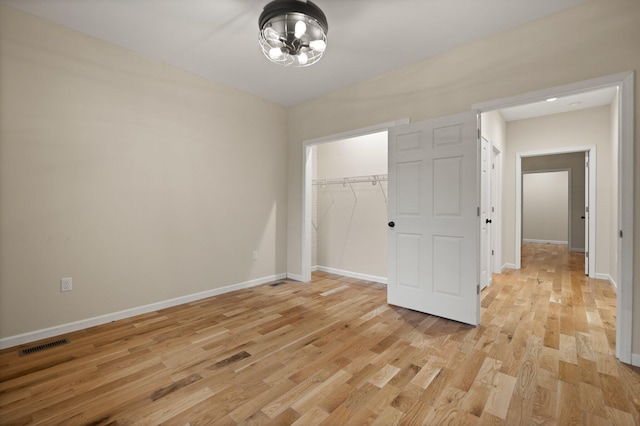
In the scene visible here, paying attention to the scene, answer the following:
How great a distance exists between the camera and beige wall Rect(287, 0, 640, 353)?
2209 mm

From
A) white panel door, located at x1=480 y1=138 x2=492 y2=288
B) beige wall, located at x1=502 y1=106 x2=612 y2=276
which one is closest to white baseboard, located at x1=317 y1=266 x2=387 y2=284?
white panel door, located at x1=480 y1=138 x2=492 y2=288

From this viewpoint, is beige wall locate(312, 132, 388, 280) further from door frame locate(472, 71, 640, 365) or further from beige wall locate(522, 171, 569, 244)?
beige wall locate(522, 171, 569, 244)

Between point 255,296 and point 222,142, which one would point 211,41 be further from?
point 255,296

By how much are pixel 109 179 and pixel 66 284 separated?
1.05 m

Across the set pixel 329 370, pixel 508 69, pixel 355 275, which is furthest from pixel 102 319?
pixel 508 69

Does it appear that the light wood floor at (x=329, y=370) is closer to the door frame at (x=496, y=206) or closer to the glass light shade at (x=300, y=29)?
the door frame at (x=496, y=206)

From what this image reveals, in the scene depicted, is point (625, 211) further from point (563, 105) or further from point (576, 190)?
point (576, 190)

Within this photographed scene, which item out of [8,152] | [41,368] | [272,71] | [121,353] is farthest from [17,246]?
[272,71]

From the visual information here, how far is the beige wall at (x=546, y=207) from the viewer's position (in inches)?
363

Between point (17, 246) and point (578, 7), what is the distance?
5.04 metres

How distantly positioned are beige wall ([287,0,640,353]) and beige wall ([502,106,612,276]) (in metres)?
3.38

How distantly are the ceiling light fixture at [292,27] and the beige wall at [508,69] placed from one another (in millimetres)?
1462

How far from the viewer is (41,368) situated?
209 cm

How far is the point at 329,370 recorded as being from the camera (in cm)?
207
